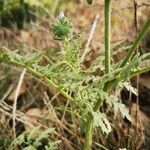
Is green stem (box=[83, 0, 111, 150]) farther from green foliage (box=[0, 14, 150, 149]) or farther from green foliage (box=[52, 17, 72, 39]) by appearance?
green foliage (box=[52, 17, 72, 39])

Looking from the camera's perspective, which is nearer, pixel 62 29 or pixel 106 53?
pixel 106 53

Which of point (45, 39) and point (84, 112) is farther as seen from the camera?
point (45, 39)

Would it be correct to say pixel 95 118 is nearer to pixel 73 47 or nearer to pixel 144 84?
pixel 73 47

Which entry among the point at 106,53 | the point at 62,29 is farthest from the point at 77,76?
the point at 62,29

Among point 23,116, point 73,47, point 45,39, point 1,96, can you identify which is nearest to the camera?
point 73,47

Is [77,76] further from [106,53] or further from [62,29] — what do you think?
[62,29]

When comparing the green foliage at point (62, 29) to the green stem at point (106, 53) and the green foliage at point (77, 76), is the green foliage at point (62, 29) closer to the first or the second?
the green foliage at point (77, 76)

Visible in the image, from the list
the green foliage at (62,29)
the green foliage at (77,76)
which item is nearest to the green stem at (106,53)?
the green foliage at (77,76)

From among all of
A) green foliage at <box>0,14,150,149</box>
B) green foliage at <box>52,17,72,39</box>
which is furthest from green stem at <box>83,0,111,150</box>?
green foliage at <box>52,17,72,39</box>

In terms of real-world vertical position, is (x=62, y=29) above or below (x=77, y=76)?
above

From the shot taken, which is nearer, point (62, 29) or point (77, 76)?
point (77, 76)

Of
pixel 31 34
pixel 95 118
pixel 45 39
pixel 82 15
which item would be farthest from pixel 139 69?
pixel 82 15
